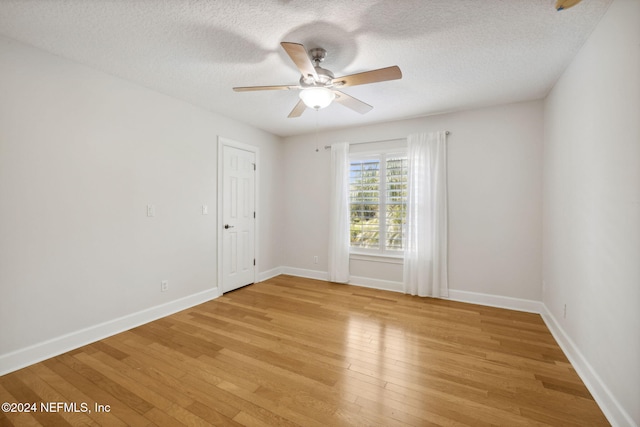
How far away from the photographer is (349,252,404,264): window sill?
4242 mm

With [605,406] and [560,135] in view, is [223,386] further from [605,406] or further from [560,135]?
[560,135]

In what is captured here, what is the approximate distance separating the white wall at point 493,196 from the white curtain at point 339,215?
703 millimetres

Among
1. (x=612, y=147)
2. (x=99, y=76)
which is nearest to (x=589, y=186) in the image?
(x=612, y=147)

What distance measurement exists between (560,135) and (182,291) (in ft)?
15.3

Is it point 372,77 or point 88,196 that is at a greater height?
point 372,77

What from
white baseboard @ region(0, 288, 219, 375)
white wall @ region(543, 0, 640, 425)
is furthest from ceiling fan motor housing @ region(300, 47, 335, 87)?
white baseboard @ region(0, 288, 219, 375)

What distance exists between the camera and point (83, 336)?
257 cm

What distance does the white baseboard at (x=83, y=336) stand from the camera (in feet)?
7.15

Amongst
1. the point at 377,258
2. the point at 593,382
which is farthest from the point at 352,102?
the point at 593,382

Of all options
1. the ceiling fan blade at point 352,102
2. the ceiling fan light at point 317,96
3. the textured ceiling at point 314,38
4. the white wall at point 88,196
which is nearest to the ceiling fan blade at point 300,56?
the ceiling fan light at point 317,96

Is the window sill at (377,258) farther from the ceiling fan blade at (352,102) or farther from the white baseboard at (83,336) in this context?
the white baseboard at (83,336)

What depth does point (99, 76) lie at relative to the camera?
268 cm

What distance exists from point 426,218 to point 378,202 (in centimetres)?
80

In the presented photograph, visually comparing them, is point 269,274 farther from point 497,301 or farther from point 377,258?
point 497,301
